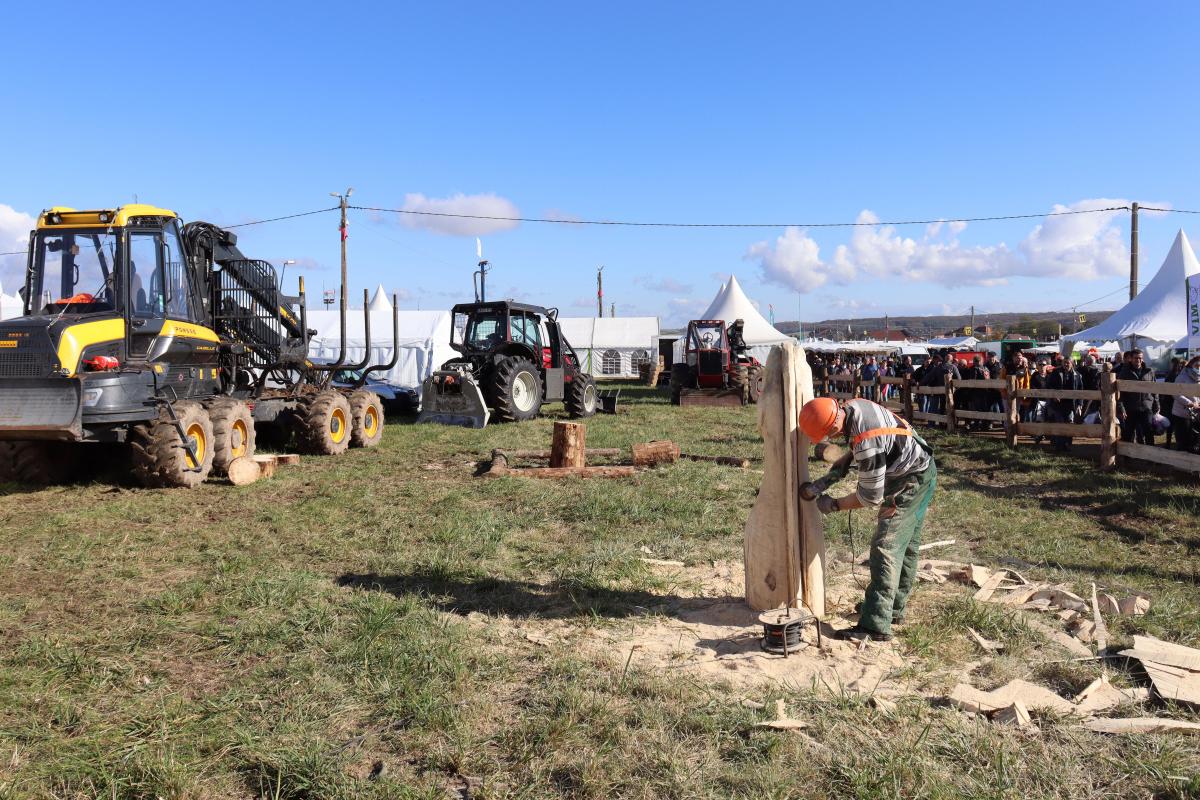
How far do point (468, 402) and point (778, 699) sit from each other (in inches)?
475

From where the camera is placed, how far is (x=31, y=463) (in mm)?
9320

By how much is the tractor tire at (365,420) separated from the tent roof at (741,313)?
79.8ft

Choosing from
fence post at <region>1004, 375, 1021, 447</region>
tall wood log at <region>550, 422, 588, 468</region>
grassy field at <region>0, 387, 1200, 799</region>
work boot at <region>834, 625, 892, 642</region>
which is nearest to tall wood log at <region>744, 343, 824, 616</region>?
work boot at <region>834, 625, 892, 642</region>

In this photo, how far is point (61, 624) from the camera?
4922 mm

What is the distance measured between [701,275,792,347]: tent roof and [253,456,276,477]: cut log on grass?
27.4 m

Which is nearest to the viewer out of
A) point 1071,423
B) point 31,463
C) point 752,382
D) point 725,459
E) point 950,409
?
point 31,463

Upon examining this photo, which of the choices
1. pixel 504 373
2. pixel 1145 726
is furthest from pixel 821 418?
pixel 504 373

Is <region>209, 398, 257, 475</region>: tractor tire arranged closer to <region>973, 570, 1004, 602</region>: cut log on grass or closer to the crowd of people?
<region>973, 570, 1004, 602</region>: cut log on grass

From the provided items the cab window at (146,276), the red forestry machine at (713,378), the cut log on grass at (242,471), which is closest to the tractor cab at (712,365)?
the red forestry machine at (713,378)

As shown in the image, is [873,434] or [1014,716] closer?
[1014,716]

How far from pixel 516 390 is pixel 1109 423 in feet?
32.9

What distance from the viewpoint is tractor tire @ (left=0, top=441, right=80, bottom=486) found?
9.30 meters

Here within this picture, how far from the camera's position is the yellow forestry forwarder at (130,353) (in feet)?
27.0

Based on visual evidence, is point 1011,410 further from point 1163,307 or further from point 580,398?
point 1163,307
